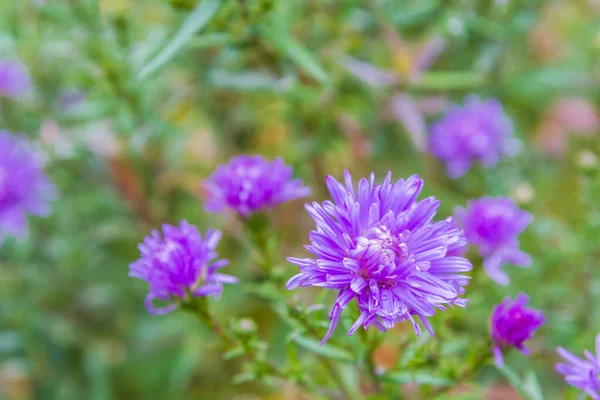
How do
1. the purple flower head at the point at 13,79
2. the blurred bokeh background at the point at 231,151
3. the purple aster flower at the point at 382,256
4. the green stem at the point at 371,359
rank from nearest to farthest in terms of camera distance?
the purple aster flower at the point at 382,256 → the green stem at the point at 371,359 → the blurred bokeh background at the point at 231,151 → the purple flower head at the point at 13,79

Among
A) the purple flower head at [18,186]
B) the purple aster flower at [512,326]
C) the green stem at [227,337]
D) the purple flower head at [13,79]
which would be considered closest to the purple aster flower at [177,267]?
the green stem at [227,337]

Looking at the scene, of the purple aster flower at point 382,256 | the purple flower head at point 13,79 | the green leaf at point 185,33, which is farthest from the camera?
the purple flower head at point 13,79

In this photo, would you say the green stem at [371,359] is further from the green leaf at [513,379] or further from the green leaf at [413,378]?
the green leaf at [513,379]

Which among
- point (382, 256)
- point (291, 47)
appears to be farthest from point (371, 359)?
point (291, 47)

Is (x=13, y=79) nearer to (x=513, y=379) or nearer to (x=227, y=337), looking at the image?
(x=227, y=337)

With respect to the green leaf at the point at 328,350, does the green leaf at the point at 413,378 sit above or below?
below

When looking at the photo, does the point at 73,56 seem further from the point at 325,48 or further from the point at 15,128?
the point at 325,48

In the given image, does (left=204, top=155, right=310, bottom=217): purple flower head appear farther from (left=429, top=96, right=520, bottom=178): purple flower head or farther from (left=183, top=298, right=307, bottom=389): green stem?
(left=429, top=96, right=520, bottom=178): purple flower head
